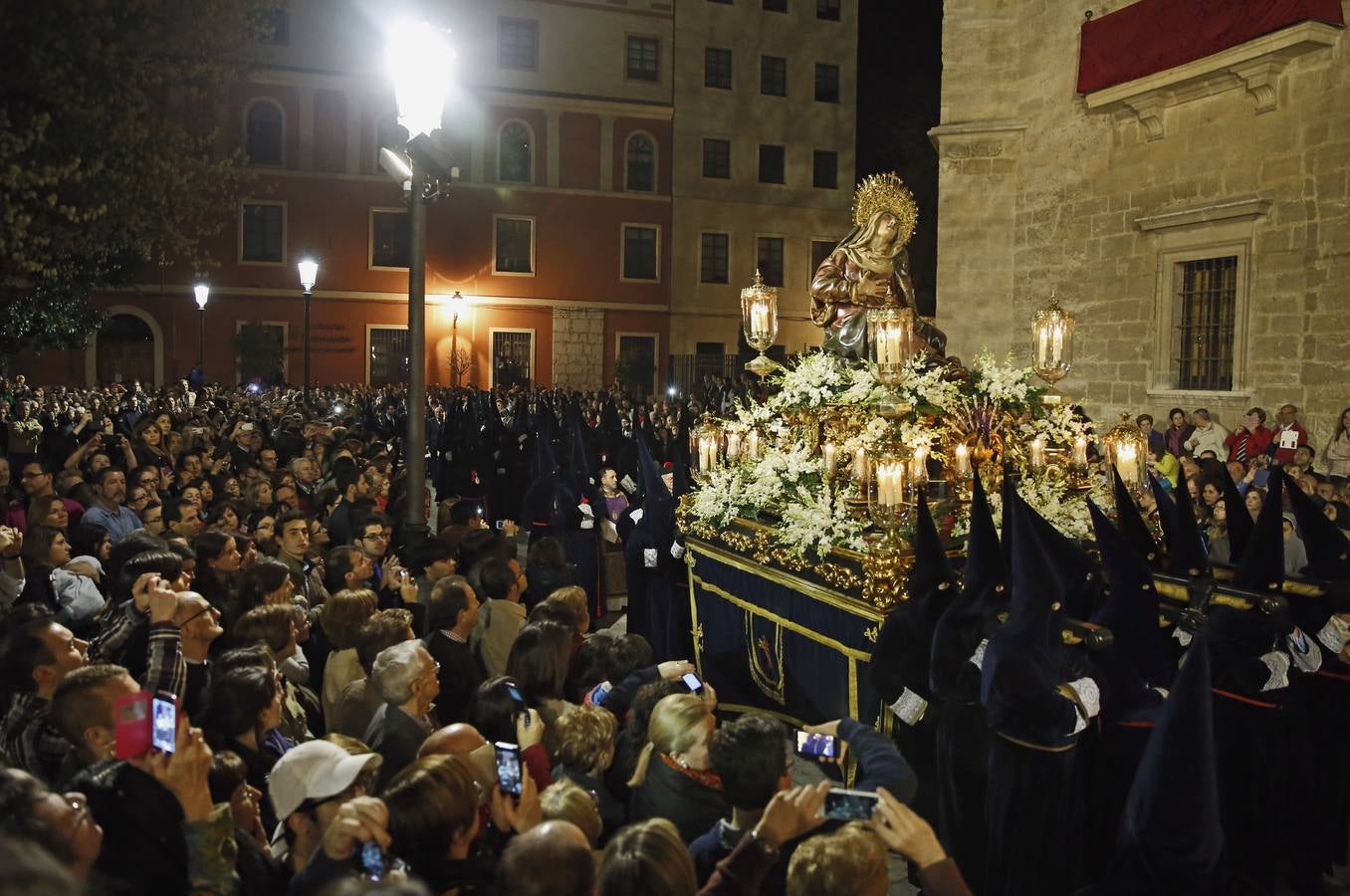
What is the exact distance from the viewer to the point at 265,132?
36219mm

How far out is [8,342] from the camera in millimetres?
20312

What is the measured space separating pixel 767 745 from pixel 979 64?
17066 mm

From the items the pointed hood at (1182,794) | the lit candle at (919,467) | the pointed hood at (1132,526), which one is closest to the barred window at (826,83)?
the lit candle at (919,467)

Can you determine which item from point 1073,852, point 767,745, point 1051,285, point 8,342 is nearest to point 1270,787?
point 1073,852

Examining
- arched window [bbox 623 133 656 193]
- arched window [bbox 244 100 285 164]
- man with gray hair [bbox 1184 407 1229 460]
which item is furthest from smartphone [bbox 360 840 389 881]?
arched window [bbox 623 133 656 193]

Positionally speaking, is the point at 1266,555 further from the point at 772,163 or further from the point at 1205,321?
the point at 772,163

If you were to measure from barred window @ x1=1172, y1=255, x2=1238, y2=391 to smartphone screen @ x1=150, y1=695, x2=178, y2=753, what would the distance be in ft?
49.5

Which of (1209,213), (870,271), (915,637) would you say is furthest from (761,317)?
(1209,213)

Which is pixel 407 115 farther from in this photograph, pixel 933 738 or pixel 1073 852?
pixel 1073 852

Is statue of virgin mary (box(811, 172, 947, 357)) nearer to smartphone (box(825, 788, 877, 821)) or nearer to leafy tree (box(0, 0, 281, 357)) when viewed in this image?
smartphone (box(825, 788, 877, 821))

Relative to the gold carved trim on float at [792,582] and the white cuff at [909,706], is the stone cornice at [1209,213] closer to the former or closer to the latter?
the gold carved trim on float at [792,582]

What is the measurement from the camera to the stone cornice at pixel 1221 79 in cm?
1334

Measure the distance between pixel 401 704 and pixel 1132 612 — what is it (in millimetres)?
3239

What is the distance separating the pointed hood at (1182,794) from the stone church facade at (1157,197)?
11.8 meters
